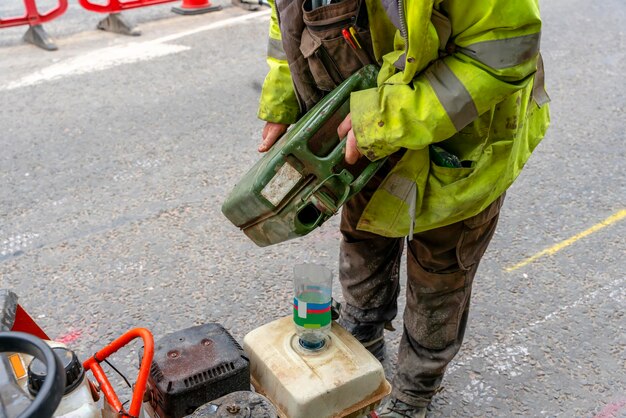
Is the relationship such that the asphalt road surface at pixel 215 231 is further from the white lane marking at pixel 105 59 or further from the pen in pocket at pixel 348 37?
the pen in pocket at pixel 348 37

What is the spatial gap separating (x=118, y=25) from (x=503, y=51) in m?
6.18

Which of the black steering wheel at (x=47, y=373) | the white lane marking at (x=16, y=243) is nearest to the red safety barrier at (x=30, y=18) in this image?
the white lane marking at (x=16, y=243)

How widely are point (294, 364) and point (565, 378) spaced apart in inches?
54.3

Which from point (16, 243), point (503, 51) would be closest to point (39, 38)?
point (16, 243)

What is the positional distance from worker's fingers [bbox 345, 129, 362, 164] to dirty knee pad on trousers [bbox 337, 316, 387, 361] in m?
1.05

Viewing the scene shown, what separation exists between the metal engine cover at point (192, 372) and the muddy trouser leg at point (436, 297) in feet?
2.32

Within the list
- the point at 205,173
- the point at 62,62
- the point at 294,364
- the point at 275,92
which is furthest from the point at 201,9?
the point at 294,364

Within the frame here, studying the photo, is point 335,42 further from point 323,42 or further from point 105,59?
point 105,59

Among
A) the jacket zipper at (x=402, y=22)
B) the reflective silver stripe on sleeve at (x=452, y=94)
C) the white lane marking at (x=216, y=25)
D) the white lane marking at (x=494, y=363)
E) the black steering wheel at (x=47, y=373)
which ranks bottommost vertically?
the white lane marking at (x=216, y=25)

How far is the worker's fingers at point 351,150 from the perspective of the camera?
197cm

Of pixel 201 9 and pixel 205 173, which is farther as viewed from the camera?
pixel 201 9

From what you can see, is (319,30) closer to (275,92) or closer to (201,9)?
(275,92)

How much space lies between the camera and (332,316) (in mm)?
2299

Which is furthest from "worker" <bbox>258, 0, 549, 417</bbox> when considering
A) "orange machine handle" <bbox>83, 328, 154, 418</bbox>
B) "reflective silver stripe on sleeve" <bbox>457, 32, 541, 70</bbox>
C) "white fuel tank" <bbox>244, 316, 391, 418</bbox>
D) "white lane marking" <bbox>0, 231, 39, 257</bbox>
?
"white lane marking" <bbox>0, 231, 39, 257</bbox>
